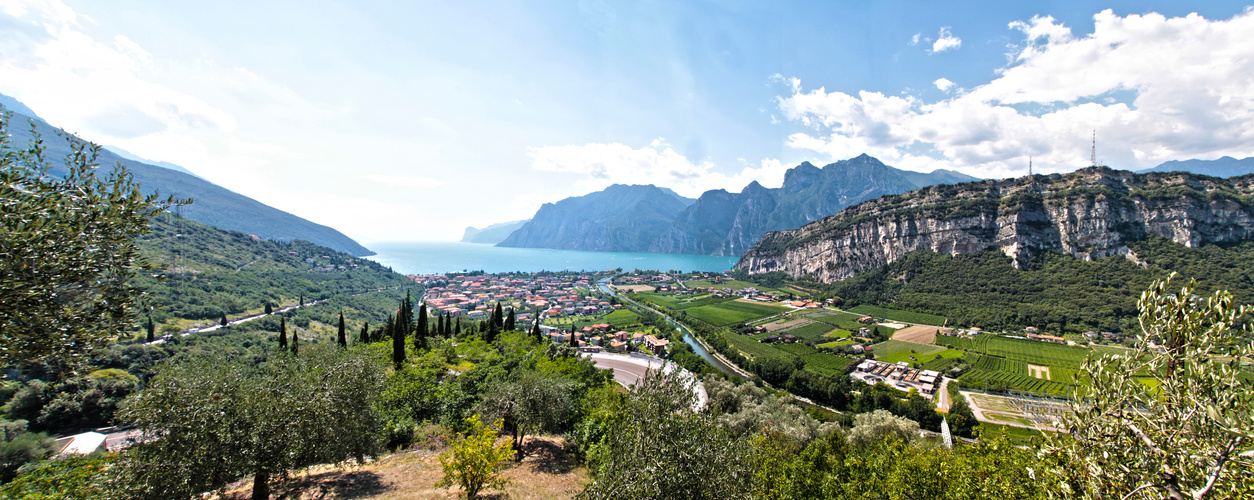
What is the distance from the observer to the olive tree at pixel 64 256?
5125 millimetres

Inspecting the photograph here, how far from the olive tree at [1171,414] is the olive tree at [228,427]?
1459cm

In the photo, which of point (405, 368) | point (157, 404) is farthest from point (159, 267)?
point (405, 368)

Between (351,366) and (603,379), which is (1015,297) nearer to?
(603,379)

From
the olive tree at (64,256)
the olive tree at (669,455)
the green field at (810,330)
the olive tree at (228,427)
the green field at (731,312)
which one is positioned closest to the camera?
the olive tree at (64,256)

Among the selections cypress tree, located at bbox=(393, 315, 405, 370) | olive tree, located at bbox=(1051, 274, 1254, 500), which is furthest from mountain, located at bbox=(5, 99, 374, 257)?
olive tree, located at bbox=(1051, 274, 1254, 500)

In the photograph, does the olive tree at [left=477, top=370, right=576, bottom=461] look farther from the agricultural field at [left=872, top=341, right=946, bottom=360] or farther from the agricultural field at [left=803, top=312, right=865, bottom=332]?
the agricultural field at [left=803, top=312, right=865, bottom=332]

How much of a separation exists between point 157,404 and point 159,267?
3830 millimetres

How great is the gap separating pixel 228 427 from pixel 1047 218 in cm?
11603

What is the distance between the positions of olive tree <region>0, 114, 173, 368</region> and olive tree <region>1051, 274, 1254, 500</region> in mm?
12512

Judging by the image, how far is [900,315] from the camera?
70875mm

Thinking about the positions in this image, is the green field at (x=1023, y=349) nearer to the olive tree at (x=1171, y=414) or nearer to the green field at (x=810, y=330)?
the green field at (x=810, y=330)

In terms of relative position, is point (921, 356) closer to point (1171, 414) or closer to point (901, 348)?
point (901, 348)

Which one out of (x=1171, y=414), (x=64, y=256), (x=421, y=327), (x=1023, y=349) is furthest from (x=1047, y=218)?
(x=64, y=256)

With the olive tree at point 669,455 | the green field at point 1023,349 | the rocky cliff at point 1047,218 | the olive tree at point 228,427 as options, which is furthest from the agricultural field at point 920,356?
the olive tree at point 228,427
